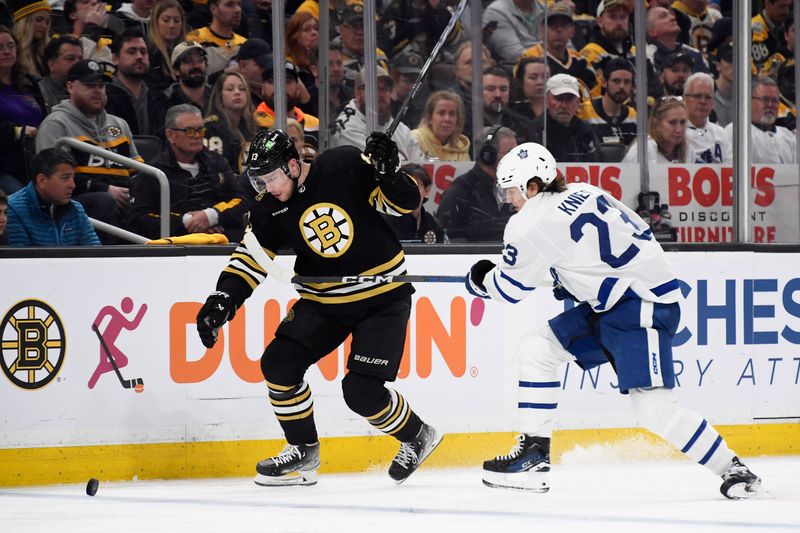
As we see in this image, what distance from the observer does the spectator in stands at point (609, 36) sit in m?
5.68

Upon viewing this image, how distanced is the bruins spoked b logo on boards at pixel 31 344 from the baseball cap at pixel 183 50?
1.52 meters

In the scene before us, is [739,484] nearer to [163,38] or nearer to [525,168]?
[525,168]

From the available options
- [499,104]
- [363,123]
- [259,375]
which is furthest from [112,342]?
A: [499,104]

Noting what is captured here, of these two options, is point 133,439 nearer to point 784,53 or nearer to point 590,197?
point 590,197

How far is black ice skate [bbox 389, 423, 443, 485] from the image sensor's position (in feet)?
12.6

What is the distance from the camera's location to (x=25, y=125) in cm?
457

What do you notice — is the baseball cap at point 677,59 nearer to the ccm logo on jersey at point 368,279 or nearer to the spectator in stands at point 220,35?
the spectator in stands at point 220,35

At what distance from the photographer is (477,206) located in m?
4.82

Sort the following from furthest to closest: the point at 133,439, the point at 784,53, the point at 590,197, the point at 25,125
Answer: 1. the point at 784,53
2. the point at 25,125
3. the point at 133,439
4. the point at 590,197


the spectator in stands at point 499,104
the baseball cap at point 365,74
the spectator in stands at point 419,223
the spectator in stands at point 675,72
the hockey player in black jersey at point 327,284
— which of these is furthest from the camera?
the spectator in stands at point 675,72

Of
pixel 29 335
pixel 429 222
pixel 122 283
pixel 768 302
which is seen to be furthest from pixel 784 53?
pixel 29 335

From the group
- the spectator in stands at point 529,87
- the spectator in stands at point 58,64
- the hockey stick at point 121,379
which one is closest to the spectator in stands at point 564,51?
the spectator in stands at point 529,87

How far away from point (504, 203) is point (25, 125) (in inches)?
79.4

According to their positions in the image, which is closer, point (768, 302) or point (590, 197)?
point (590, 197)
